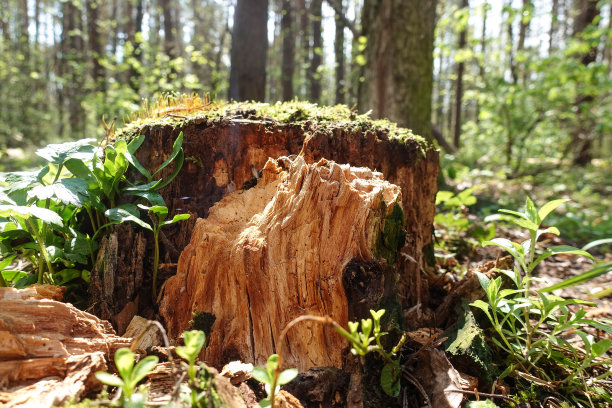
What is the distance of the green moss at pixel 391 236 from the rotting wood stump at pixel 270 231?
1cm

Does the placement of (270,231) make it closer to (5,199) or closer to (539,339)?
(5,199)

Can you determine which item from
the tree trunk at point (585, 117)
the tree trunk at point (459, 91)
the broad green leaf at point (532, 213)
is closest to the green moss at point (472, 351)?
the broad green leaf at point (532, 213)

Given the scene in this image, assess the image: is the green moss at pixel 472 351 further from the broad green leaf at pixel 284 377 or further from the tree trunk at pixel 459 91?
the tree trunk at pixel 459 91

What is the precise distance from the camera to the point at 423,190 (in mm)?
2744

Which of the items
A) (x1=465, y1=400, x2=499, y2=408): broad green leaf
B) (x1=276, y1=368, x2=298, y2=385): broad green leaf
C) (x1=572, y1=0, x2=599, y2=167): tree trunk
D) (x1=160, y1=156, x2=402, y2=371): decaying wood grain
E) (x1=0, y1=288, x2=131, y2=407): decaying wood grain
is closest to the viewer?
(x1=276, y1=368, x2=298, y2=385): broad green leaf

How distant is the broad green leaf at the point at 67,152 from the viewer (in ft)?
5.88

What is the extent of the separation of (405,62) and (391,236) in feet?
13.3

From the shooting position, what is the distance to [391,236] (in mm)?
1913

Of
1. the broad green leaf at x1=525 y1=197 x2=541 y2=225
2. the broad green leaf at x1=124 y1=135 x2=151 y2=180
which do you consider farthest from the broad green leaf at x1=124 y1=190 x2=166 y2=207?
the broad green leaf at x1=525 y1=197 x2=541 y2=225

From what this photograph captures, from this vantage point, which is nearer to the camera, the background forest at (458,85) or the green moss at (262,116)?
the green moss at (262,116)

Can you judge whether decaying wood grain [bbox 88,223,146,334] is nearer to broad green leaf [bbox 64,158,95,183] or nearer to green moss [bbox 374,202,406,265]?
broad green leaf [bbox 64,158,95,183]

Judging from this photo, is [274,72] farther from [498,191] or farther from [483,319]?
[483,319]

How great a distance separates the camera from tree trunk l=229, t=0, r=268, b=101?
6.46 meters

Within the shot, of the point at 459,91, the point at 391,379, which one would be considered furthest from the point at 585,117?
the point at 391,379
